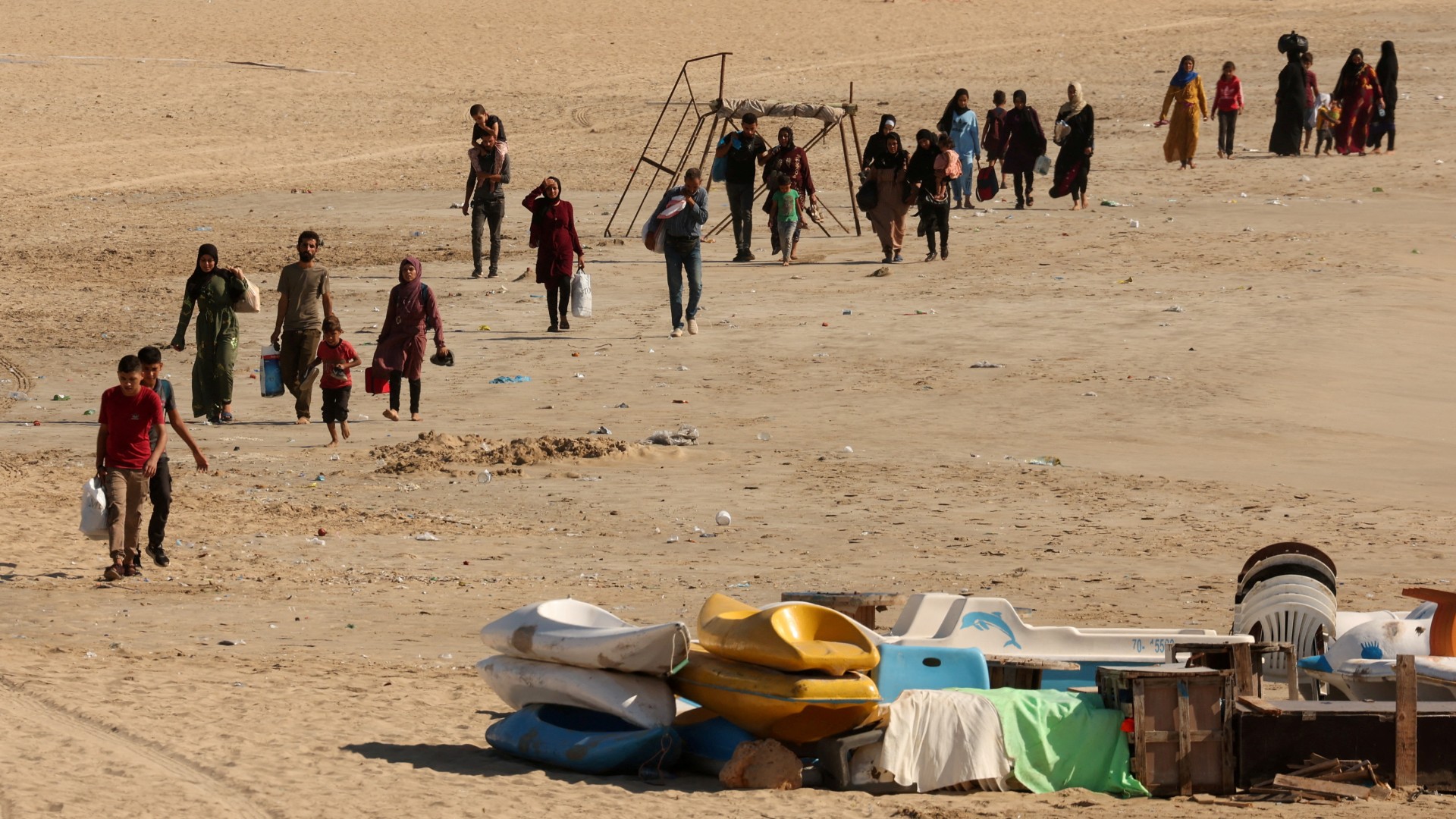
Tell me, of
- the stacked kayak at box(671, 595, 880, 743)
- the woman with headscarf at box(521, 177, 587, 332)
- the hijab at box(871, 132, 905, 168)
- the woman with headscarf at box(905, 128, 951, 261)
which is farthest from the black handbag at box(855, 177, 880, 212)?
the stacked kayak at box(671, 595, 880, 743)

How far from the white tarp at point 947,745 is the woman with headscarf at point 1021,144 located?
1653 cm

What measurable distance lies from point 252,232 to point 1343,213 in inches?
528

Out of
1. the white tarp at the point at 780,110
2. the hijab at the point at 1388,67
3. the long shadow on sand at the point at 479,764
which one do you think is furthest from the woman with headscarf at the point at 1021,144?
the long shadow on sand at the point at 479,764

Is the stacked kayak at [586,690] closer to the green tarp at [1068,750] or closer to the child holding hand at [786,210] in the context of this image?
the green tarp at [1068,750]

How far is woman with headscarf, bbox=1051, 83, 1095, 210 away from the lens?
22406 mm

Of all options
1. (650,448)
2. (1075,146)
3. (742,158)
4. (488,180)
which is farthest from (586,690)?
(1075,146)

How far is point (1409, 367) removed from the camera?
15344mm

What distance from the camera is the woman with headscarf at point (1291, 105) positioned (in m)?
26.3

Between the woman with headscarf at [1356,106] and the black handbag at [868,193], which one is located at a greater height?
the woman with headscarf at [1356,106]

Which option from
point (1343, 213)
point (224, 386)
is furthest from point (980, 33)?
point (224, 386)

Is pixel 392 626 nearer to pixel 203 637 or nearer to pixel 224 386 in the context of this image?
pixel 203 637

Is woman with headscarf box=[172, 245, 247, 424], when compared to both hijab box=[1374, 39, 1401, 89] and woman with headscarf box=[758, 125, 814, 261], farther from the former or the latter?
hijab box=[1374, 39, 1401, 89]

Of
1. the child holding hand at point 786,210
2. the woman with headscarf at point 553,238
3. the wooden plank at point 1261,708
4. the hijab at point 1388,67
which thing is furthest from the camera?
the hijab at point 1388,67

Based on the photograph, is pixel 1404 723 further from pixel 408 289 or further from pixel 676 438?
pixel 408 289
